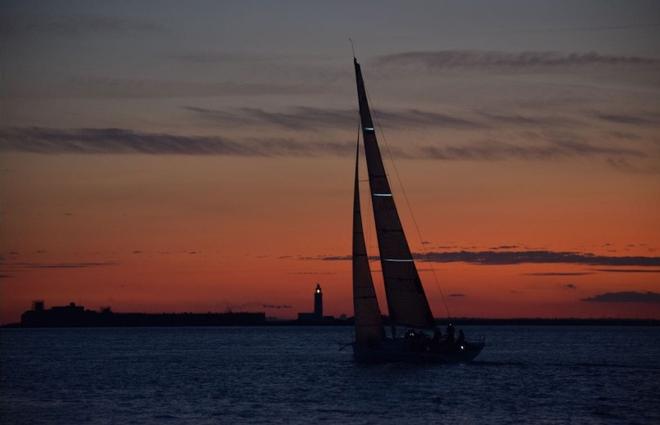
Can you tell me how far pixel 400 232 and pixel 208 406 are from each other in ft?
59.9

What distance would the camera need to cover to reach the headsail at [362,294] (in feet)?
223

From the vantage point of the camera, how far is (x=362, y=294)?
69.4m

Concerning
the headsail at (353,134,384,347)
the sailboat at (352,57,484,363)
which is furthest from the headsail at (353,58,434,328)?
the headsail at (353,134,384,347)

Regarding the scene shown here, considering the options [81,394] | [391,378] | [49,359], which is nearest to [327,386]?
[391,378]

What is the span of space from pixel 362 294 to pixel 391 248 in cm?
352

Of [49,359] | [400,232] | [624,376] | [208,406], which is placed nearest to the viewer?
[208,406]

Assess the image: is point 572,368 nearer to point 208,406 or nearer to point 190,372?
point 190,372

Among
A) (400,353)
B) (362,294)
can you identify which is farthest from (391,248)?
(400,353)

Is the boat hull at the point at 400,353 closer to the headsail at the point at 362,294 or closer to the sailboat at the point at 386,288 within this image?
the sailboat at the point at 386,288

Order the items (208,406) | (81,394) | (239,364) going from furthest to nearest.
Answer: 1. (239,364)
2. (81,394)
3. (208,406)

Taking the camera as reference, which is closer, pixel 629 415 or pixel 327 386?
pixel 629 415

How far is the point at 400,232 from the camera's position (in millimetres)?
67938

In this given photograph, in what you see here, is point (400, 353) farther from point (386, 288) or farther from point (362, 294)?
point (362, 294)

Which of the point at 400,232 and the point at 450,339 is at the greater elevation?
the point at 400,232
